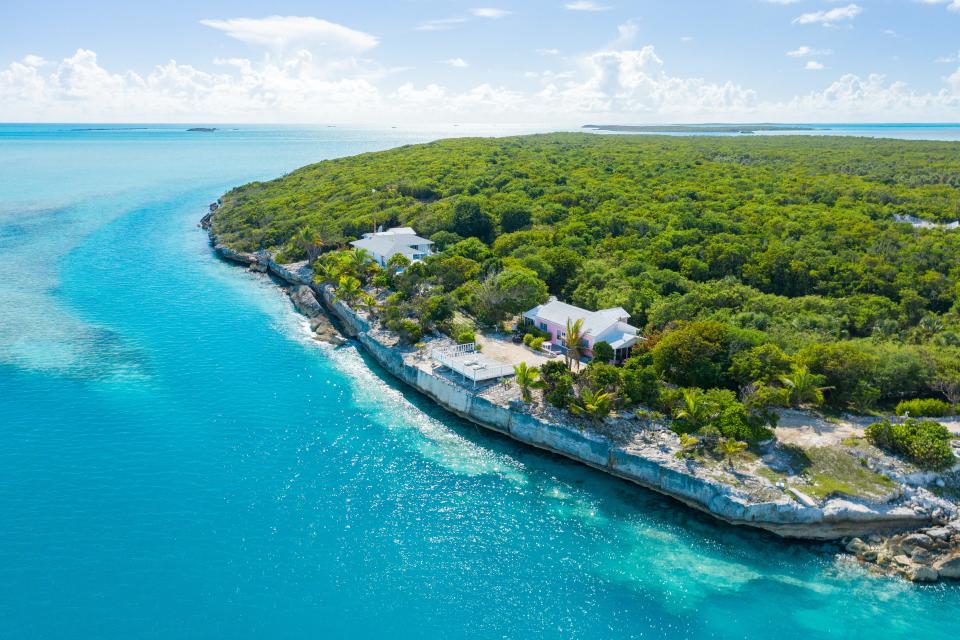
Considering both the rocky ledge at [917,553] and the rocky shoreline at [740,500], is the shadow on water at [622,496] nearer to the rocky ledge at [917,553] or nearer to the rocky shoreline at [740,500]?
the rocky shoreline at [740,500]

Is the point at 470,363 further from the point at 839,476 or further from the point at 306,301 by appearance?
the point at 306,301

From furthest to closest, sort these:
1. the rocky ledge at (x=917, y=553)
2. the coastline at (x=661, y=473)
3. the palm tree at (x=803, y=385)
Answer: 1. the palm tree at (x=803, y=385)
2. the coastline at (x=661, y=473)
3. the rocky ledge at (x=917, y=553)

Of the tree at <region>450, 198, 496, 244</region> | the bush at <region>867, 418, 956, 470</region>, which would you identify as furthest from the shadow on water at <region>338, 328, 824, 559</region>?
the tree at <region>450, 198, 496, 244</region>

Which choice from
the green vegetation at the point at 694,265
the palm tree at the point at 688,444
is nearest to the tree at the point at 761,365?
the green vegetation at the point at 694,265

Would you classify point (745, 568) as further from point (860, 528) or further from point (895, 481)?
point (895, 481)

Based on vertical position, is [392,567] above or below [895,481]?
→ below

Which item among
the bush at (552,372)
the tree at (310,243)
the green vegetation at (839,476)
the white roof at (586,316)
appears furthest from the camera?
the tree at (310,243)

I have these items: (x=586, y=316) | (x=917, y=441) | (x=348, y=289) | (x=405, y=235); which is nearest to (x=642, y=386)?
(x=586, y=316)

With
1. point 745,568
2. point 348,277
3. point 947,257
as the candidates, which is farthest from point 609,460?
point 947,257
